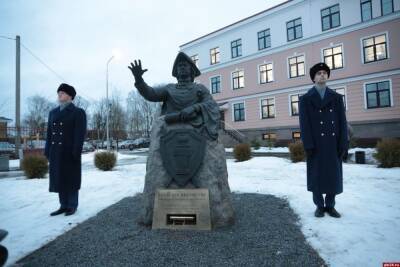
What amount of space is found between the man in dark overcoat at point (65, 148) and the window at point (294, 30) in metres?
21.8

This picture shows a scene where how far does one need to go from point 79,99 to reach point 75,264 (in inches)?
2084

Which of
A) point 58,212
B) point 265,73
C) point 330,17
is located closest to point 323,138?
point 58,212

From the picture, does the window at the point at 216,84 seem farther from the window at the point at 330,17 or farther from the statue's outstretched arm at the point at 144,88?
the statue's outstretched arm at the point at 144,88

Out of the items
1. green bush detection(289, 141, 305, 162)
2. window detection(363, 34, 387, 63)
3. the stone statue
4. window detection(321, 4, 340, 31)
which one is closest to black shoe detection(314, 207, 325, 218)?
the stone statue

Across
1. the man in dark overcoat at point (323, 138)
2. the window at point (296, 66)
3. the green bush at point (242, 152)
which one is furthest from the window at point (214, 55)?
the man in dark overcoat at point (323, 138)

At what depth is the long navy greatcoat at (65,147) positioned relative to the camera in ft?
15.1

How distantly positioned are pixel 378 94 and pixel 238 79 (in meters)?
11.9

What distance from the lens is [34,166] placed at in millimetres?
→ 9336

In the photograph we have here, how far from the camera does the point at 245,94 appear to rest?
83.7ft

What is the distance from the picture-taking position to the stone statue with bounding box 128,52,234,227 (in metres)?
3.78

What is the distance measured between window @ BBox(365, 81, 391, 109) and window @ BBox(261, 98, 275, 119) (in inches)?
285

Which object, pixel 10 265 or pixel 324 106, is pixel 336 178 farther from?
pixel 10 265

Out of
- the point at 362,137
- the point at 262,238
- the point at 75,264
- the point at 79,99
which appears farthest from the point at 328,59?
the point at 79,99

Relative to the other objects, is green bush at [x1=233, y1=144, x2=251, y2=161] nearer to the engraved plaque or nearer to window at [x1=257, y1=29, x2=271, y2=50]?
the engraved plaque
